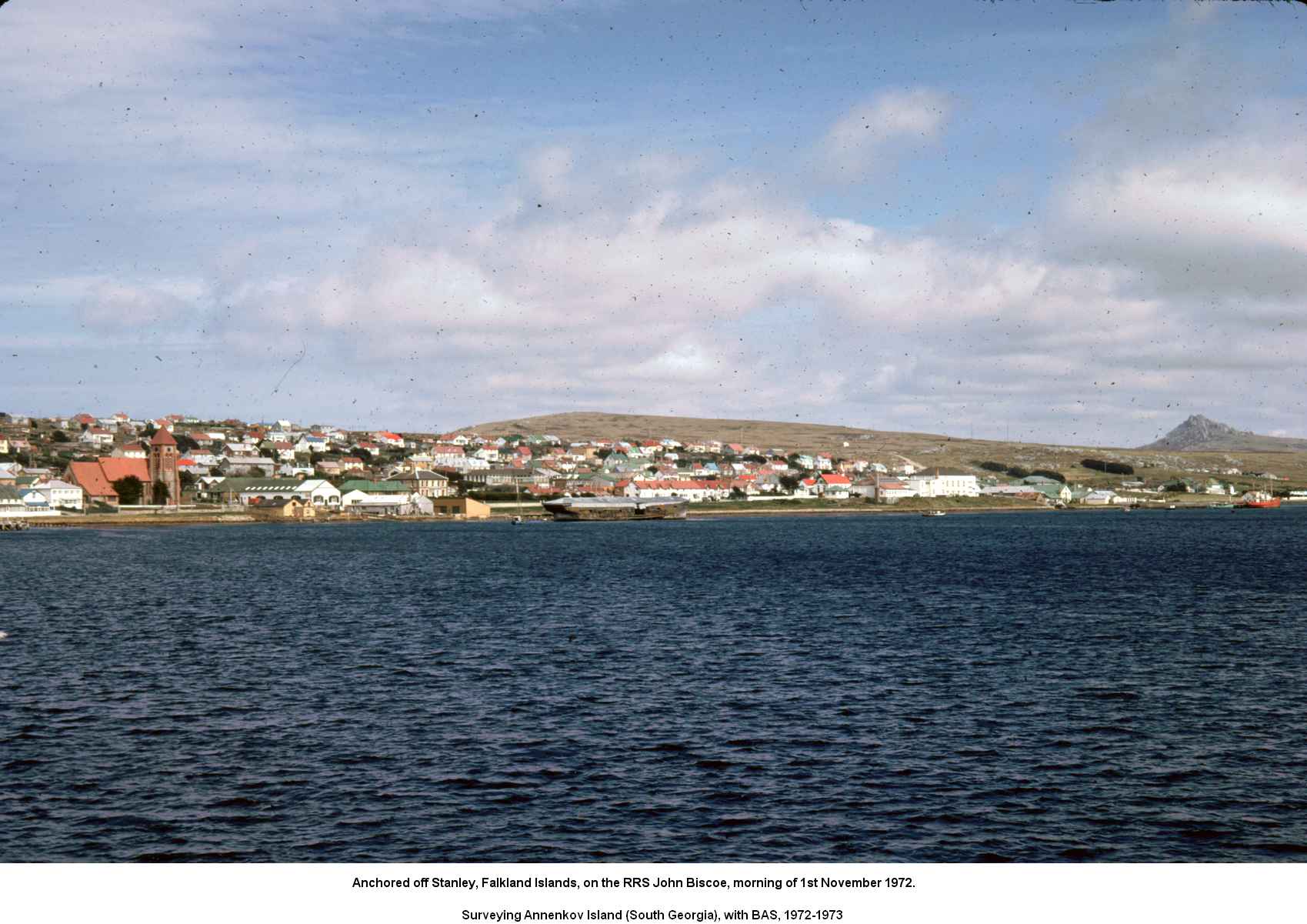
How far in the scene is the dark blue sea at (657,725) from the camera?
2130 cm

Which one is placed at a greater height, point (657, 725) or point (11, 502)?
point (657, 725)

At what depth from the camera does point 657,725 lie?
3052cm

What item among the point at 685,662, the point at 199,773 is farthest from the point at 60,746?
the point at 685,662

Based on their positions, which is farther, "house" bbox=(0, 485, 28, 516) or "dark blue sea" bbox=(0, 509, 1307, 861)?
"house" bbox=(0, 485, 28, 516)

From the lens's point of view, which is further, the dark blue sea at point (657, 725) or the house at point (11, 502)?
the house at point (11, 502)

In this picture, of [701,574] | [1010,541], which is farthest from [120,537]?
[1010,541]

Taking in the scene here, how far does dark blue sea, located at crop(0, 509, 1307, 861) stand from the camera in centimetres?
2130

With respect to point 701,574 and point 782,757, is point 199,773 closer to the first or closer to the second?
point 782,757

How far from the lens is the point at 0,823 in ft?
71.2

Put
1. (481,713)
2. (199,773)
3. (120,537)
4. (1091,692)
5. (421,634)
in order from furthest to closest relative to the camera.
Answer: (120,537)
(421,634)
(1091,692)
(481,713)
(199,773)

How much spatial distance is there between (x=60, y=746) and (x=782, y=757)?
1767 centimetres

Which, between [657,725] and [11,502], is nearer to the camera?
[657,725]

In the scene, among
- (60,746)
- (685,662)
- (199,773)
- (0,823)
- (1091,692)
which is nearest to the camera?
(0,823)

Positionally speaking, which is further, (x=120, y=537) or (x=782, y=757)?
(x=120, y=537)
